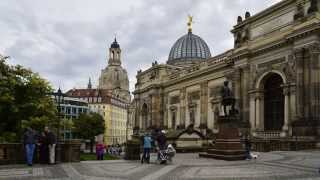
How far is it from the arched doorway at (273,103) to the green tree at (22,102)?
73.7 feet

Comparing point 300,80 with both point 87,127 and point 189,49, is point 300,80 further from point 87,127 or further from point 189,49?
point 87,127

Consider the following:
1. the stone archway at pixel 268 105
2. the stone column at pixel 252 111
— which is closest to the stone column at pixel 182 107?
the stone column at pixel 252 111

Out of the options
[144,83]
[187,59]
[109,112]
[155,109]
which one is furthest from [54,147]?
[109,112]

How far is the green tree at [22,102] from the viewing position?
113ft

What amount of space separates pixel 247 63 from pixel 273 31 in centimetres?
484

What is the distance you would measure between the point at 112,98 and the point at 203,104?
81.7 metres

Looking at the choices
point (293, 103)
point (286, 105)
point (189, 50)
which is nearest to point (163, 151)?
point (293, 103)

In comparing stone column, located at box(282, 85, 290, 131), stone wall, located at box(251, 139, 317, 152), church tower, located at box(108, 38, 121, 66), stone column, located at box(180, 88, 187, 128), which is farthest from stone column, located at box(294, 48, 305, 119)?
church tower, located at box(108, 38, 121, 66)

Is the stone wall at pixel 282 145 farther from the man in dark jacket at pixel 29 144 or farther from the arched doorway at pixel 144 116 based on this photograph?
the arched doorway at pixel 144 116

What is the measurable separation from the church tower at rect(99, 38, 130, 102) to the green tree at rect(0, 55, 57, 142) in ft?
413

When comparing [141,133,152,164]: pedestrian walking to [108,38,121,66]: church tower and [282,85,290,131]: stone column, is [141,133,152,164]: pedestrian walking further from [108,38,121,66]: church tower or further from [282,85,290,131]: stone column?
[108,38,121,66]: church tower

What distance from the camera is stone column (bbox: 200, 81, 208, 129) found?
56312 mm

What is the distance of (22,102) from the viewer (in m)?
36.8

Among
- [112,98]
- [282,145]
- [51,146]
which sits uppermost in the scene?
[112,98]
